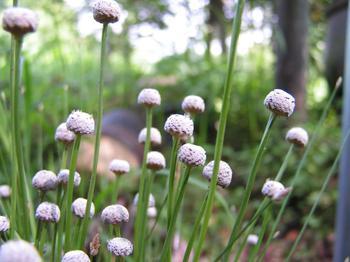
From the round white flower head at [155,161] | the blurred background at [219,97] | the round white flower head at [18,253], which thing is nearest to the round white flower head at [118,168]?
the round white flower head at [155,161]

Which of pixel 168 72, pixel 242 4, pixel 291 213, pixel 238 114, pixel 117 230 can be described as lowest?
pixel 291 213

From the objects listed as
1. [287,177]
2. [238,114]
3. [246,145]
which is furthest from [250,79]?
[287,177]

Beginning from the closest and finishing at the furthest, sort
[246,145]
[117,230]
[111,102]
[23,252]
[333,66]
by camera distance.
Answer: [23,252]
[117,230]
[246,145]
[333,66]
[111,102]

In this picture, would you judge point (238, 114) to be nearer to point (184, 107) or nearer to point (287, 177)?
point (287, 177)

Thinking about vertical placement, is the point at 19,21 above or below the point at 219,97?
above

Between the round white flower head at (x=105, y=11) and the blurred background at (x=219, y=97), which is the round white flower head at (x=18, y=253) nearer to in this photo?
the round white flower head at (x=105, y=11)

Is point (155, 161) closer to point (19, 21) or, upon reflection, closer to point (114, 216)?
point (114, 216)

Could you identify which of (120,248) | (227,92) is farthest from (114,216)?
(227,92)
